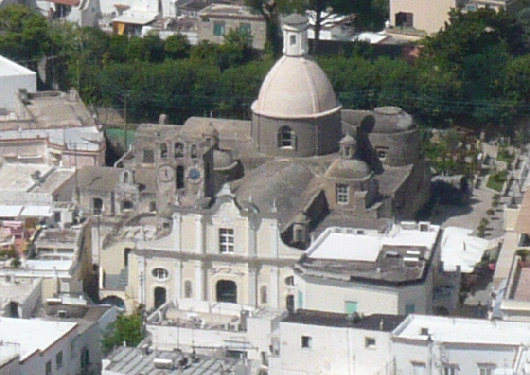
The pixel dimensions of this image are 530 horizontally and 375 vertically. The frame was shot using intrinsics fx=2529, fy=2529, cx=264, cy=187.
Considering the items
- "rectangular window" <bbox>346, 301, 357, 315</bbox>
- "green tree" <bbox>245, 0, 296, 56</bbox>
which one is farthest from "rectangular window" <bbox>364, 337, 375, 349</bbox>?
"green tree" <bbox>245, 0, 296, 56</bbox>

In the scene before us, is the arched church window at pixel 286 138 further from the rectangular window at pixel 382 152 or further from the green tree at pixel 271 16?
the green tree at pixel 271 16

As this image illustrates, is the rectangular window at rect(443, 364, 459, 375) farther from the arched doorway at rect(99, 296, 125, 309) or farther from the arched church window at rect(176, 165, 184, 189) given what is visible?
the arched church window at rect(176, 165, 184, 189)

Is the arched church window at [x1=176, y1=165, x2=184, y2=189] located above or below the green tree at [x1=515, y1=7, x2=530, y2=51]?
below

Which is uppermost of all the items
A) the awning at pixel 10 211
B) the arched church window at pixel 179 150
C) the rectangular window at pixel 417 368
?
the arched church window at pixel 179 150

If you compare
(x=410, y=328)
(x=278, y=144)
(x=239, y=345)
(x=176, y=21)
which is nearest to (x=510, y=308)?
(x=410, y=328)

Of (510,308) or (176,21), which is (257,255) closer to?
(510,308)

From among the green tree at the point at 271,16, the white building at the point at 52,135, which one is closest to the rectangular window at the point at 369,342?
the white building at the point at 52,135
